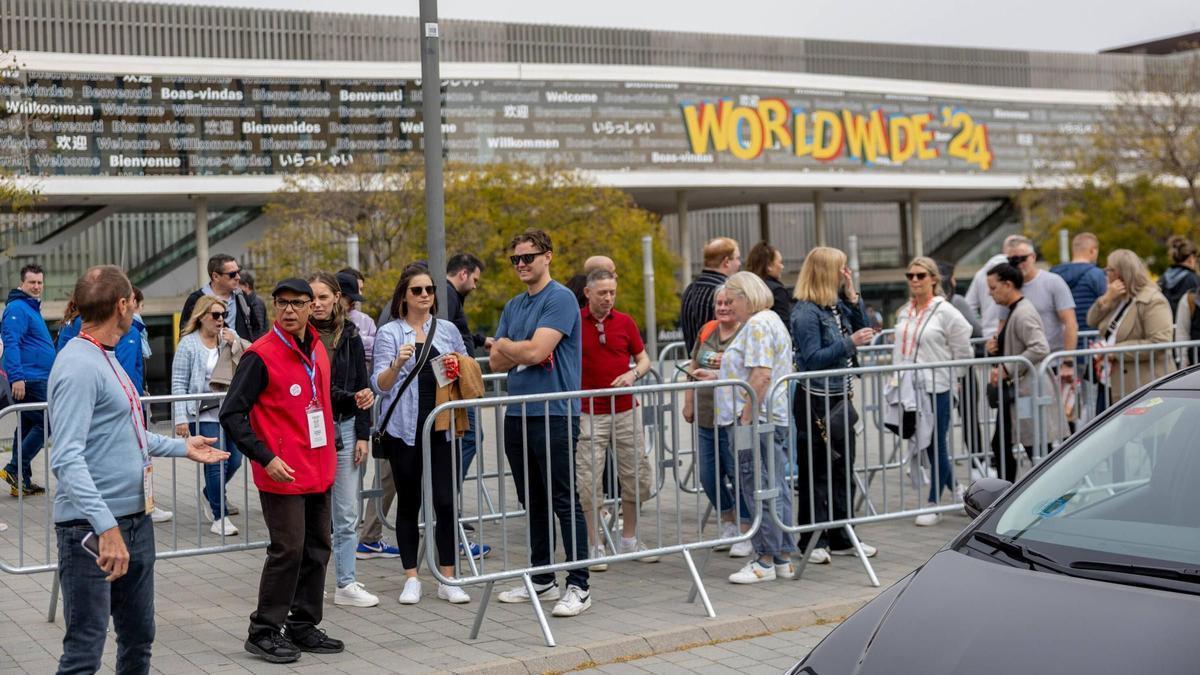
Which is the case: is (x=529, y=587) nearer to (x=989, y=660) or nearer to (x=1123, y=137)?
(x=989, y=660)

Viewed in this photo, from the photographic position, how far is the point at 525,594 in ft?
25.5

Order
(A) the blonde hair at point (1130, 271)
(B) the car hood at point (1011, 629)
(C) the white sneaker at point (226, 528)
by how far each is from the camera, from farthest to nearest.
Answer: (A) the blonde hair at point (1130, 271) < (C) the white sneaker at point (226, 528) < (B) the car hood at point (1011, 629)

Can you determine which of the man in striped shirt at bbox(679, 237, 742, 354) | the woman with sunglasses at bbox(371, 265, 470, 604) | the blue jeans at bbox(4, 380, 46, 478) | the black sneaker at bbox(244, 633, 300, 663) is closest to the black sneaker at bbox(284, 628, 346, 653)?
the black sneaker at bbox(244, 633, 300, 663)

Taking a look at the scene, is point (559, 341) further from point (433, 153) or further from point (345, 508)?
point (433, 153)

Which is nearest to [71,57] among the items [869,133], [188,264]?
[188,264]

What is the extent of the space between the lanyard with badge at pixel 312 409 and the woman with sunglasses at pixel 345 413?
0.96 m

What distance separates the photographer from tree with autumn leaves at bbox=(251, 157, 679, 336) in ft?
110

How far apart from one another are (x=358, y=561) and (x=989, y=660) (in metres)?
6.29

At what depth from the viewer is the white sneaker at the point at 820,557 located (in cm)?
862

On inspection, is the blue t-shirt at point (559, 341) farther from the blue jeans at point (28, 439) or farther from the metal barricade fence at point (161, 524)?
the blue jeans at point (28, 439)

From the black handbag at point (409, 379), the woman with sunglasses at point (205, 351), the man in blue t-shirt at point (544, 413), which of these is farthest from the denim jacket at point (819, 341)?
the woman with sunglasses at point (205, 351)

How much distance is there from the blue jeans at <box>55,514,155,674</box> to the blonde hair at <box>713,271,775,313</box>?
4.10 m

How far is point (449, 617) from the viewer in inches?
294

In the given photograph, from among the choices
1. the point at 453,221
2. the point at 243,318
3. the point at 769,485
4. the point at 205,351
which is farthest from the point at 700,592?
the point at 453,221
